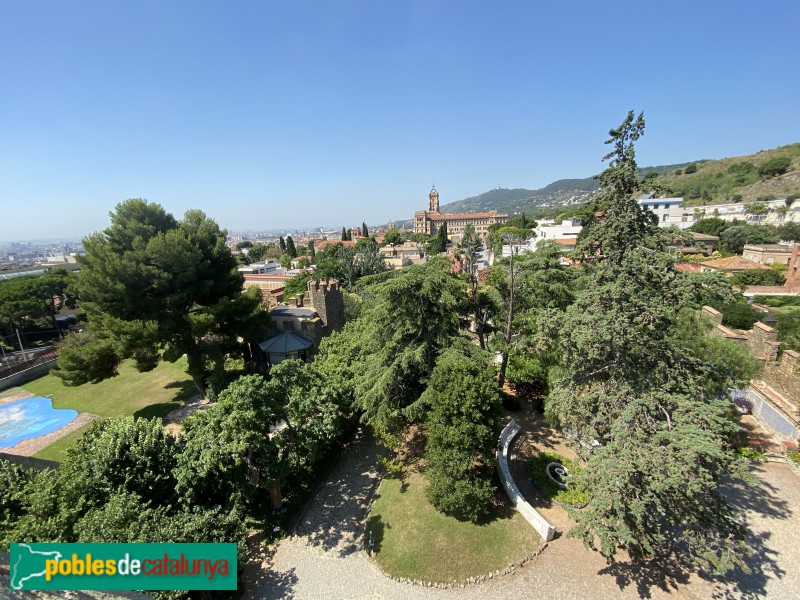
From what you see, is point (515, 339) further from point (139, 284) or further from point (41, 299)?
point (41, 299)

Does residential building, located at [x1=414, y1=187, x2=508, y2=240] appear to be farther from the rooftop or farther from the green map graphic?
the green map graphic

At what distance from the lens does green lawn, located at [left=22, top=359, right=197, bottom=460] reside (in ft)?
66.7

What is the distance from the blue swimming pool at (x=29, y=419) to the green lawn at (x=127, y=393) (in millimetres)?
582

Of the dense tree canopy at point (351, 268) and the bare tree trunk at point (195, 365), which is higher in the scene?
the dense tree canopy at point (351, 268)

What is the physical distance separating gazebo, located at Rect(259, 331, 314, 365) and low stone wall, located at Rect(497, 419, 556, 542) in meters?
13.3

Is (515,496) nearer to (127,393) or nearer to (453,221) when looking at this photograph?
(127,393)

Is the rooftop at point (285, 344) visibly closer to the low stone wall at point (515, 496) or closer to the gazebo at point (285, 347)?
the gazebo at point (285, 347)

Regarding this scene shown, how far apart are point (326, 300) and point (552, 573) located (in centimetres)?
1833

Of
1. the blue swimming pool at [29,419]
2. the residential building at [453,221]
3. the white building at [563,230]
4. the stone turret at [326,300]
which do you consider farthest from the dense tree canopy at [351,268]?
the residential building at [453,221]

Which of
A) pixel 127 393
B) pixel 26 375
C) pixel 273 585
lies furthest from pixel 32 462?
pixel 26 375

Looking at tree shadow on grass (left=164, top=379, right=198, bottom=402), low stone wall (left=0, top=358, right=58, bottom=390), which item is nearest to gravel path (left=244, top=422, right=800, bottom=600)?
tree shadow on grass (left=164, top=379, right=198, bottom=402)

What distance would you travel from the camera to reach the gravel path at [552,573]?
920 cm

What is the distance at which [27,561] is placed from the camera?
7195mm

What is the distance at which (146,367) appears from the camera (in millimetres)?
18250
